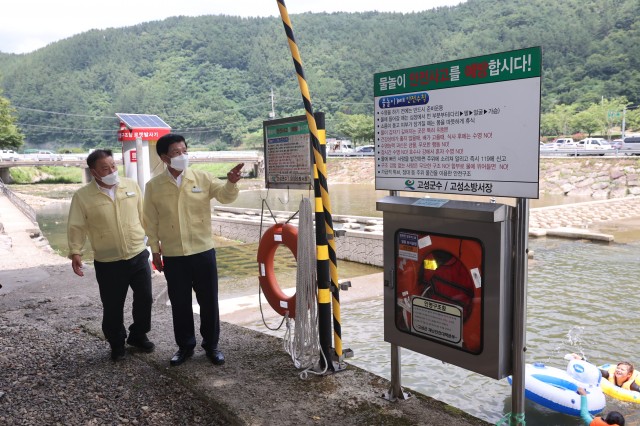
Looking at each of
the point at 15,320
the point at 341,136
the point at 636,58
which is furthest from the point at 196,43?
the point at 15,320

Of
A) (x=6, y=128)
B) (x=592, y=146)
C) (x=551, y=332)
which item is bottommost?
(x=551, y=332)

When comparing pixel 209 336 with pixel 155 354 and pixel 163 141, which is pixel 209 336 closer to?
pixel 155 354

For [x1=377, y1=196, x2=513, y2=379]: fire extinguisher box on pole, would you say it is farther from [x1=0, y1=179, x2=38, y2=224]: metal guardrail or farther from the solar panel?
[x1=0, y1=179, x2=38, y2=224]: metal guardrail

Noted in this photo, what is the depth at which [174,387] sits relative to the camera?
10.3 feet

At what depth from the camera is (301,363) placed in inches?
134

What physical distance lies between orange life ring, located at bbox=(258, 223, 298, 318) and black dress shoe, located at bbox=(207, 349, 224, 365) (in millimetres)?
618

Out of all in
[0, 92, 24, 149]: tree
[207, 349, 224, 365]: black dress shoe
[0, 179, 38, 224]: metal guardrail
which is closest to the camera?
[207, 349, 224, 365]: black dress shoe

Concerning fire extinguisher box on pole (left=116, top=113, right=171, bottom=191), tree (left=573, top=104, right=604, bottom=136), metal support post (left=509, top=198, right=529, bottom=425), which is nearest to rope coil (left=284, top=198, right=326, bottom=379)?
metal support post (left=509, top=198, right=529, bottom=425)

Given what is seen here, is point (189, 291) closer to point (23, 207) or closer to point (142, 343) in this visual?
point (142, 343)

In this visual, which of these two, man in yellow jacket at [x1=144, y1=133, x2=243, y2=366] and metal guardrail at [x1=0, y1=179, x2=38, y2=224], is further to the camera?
metal guardrail at [x1=0, y1=179, x2=38, y2=224]

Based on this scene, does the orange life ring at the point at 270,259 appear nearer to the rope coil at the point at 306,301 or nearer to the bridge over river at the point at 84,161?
the rope coil at the point at 306,301

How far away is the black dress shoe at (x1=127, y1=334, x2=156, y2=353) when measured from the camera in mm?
3772

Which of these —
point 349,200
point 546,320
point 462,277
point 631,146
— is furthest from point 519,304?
point 631,146

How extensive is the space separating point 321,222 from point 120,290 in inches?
55.4
